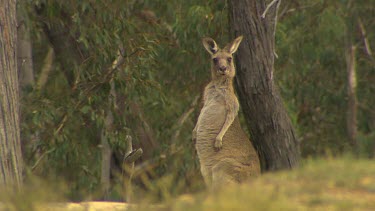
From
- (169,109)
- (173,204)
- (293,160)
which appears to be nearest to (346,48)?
(169,109)

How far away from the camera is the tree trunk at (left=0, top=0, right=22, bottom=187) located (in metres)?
6.85

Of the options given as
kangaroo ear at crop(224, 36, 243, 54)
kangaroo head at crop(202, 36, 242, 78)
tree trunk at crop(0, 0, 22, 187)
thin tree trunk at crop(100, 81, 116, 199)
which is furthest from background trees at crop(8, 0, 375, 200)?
tree trunk at crop(0, 0, 22, 187)

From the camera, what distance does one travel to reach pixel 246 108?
819cm

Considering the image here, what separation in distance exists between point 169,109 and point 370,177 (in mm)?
7156

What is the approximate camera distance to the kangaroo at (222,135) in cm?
762

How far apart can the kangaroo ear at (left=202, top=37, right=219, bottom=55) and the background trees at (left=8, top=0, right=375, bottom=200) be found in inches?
65.9

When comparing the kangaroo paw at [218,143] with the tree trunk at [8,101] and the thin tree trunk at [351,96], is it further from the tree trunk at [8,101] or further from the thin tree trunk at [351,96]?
the thin tree trunk at [351,96]

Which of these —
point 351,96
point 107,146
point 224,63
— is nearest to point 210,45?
point 224,63

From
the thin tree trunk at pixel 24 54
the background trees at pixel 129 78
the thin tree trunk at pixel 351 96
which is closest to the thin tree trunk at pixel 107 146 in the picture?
the background trees at pixel 129 78

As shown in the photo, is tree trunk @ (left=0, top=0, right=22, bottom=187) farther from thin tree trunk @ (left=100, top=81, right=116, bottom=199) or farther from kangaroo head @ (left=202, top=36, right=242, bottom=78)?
thin tree trunk @ (left=100, top=81, right=116, bottom=199)

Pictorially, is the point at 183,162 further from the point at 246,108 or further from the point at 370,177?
the point at 370,177

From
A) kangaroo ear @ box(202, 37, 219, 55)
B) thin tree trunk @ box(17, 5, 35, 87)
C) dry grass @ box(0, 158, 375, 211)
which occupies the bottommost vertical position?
dry grass @ box(0, 158, 375, 211)

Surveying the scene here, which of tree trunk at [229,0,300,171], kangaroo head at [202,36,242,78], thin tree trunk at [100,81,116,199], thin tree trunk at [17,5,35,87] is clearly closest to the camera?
tree trunk at [229,0,300,171]

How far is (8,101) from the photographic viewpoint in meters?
6.98
